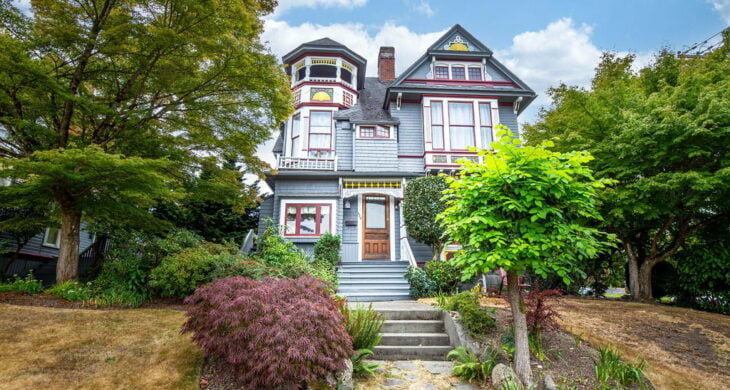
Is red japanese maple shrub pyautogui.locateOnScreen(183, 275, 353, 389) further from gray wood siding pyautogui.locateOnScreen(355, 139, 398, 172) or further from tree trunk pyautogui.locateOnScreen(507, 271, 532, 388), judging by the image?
gray wood siding pyautogui.locateOnScreen(355, 139, 398, 172)

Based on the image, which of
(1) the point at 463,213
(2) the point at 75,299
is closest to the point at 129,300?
(2) the point at 75,299

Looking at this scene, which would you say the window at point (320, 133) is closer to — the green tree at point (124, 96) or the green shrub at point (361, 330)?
the green tree at point (124, 96)

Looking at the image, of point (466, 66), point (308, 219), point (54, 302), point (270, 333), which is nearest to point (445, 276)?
point (308, 219)

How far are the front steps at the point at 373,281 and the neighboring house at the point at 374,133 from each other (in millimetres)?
773

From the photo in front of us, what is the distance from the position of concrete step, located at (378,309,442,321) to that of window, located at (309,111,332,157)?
9901 millimetres

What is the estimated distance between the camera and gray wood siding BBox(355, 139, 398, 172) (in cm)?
1410

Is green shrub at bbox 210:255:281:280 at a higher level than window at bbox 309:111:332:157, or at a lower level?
lower

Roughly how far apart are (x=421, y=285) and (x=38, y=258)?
1378 cm

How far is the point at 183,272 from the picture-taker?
7160mm

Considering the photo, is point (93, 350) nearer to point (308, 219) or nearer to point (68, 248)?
point (68, 248)

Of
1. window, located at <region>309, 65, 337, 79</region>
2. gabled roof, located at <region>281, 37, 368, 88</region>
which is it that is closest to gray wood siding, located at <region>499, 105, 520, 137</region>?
gabled roof, located at <region>281, 37, 368, 88</region>

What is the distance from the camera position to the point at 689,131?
7242mm

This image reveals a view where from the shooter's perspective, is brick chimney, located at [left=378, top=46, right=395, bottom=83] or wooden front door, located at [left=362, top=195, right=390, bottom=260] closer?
wooden front door, located at [left=362, top=195, right=390, bottom=260]

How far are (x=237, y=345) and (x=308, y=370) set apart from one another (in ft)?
2.78
